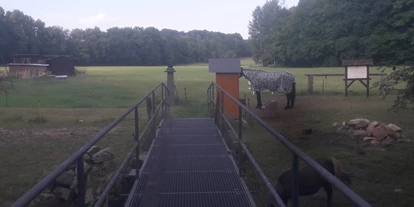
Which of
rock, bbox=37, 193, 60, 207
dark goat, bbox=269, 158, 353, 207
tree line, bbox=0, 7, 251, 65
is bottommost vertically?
rock, bbox=37, 193, 60, 207

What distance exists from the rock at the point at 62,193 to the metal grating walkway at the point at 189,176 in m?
1.29

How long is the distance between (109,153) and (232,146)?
2079 millimetres

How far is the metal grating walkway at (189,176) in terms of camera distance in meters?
4.91

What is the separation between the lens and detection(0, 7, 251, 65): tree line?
37.5 m

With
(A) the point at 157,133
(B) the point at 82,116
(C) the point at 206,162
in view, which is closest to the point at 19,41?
(B) the point at 82,116

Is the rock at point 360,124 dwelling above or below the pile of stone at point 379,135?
above

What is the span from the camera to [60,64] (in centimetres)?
4116

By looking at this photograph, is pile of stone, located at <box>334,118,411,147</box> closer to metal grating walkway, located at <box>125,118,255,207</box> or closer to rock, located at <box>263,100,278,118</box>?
rock, located at <box>263,100,278,118</box>

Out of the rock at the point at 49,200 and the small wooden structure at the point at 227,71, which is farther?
the small wooden structure at the point at 227,71

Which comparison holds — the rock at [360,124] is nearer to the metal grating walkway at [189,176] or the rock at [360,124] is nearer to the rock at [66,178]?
the metal grating walkway at [189,176]

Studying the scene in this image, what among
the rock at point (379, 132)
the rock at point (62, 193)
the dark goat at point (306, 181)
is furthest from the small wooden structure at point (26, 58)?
the dark goat at point (306, 181)

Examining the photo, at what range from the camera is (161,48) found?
6356 cm

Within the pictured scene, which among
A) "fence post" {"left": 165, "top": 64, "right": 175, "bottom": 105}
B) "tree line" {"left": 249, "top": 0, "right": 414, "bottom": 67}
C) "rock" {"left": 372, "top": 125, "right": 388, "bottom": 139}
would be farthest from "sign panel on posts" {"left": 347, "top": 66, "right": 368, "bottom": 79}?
"rock" {"left": 372, "top": 125, "right": 388, "bottom": 139}

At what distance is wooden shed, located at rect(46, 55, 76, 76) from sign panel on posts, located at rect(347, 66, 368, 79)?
27.6 m
